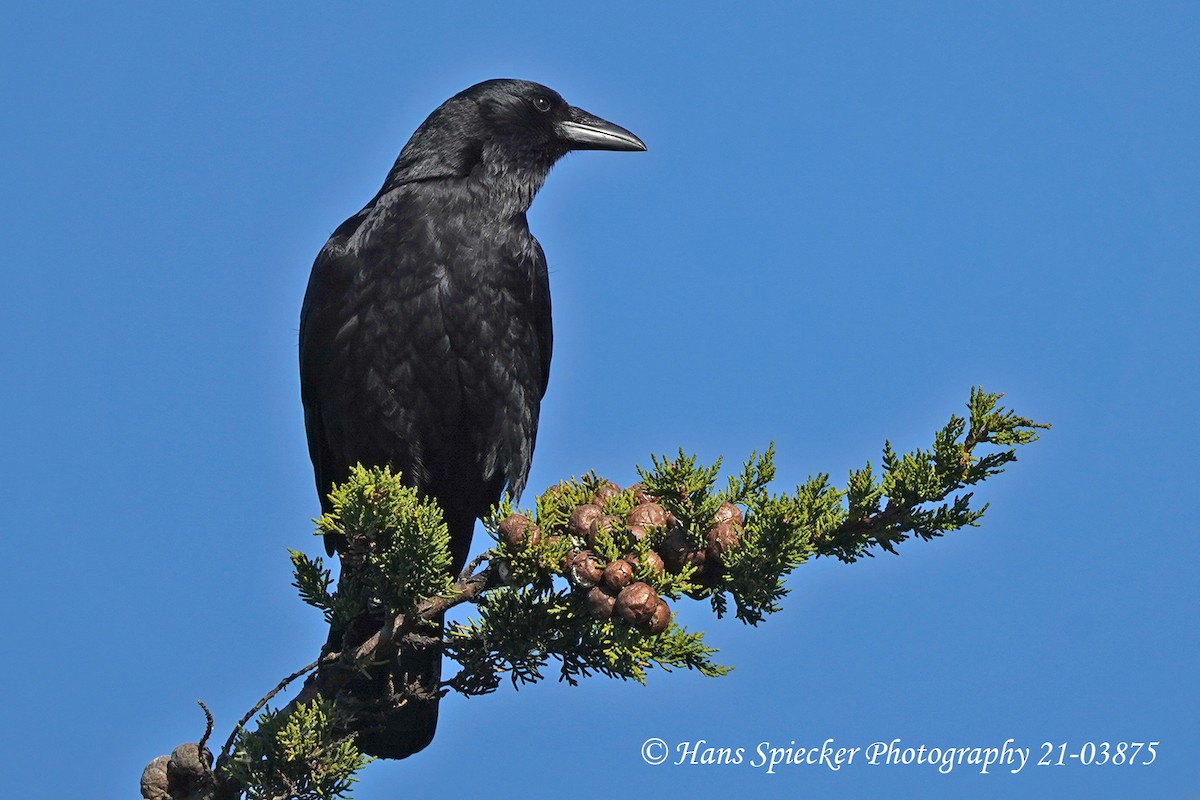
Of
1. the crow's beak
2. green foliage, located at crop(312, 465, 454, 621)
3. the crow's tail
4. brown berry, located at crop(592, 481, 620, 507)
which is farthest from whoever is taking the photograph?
the crow's beak

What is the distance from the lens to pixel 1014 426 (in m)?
3.30

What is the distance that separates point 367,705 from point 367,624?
102 centimetres

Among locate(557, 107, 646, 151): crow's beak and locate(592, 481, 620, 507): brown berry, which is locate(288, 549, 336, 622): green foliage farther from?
locate(557, 107, 646, 151): crow's beak

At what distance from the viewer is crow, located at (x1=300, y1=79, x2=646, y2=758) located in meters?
5.29

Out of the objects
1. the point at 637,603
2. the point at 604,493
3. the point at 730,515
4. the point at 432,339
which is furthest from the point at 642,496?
the point at 432,339

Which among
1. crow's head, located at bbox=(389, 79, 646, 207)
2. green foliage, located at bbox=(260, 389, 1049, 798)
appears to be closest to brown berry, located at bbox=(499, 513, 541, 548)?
green foliage, located at bbox=(260, 389, 1049, 798)

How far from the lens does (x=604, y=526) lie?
11.4 feet

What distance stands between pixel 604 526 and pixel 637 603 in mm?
290

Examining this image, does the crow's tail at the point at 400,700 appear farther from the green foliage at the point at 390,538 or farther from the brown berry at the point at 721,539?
the brown berry at the point at 721,539

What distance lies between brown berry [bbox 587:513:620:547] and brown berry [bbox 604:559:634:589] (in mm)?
116

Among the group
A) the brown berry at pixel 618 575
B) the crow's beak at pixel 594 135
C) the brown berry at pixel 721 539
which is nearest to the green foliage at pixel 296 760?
the brown berry at pixel 618 575

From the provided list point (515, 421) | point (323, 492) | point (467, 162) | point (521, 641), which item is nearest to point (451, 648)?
point (521, 641)

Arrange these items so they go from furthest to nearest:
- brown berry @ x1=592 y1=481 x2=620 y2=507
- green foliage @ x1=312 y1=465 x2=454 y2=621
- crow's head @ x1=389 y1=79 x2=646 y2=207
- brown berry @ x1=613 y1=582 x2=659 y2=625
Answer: crow's head @ x1=389 y1=79 x2=646 y2=207 → brown berry @ x1=592 y1=481 x2=620 y2=507 → green foliage @ x1=312 y1=465 x2=454 y2=621 → brown berry @ x1=613 y1=582 x2=659 y2=625

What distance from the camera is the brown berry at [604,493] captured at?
11.9 ft
